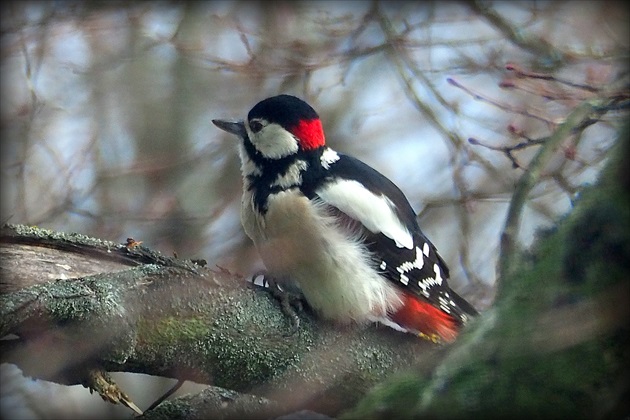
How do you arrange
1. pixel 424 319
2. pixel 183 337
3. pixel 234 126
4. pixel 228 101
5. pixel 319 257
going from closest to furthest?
pixel 183 337
pixel 319 257
pixel 424 319
pixel 234 126
pixel 228 101

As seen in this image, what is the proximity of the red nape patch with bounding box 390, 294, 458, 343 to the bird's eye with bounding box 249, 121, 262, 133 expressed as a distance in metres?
0.73

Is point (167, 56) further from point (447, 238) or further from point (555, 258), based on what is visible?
point (555, 258)

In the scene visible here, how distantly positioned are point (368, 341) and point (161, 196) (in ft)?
9.54

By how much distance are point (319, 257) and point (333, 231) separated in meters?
0.10

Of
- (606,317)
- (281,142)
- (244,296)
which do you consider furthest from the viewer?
(281,142)

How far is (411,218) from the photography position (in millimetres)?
2598

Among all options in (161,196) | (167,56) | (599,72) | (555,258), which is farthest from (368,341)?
(167,56)

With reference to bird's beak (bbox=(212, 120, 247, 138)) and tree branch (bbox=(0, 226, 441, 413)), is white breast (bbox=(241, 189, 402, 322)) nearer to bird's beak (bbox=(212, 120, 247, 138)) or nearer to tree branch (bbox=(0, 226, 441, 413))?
tree branch (bbox=(0, 226, 441, 413))

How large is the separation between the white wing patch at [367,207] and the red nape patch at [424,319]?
0.19m

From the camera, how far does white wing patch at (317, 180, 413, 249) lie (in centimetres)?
233

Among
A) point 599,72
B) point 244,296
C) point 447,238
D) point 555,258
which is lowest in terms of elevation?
point 447,238

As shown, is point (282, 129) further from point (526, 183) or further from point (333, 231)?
point (526, 183)

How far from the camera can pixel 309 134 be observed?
98.2 inches

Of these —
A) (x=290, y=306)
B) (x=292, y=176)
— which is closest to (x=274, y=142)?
(x=292, y=176)
